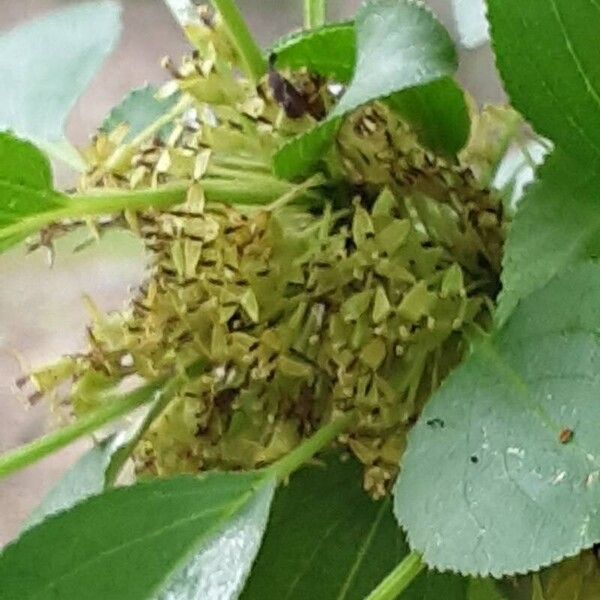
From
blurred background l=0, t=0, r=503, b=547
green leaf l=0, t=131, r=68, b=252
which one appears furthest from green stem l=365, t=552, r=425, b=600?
blurred background l=0, t=0, r=503, b=547

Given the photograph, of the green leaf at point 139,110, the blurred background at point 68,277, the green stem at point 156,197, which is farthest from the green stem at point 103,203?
the blurred background at point 68,277

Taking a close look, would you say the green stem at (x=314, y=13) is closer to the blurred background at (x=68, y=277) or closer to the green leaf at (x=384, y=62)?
the green leaf at (x=384, y=62)

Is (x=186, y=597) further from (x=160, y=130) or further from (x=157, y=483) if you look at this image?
(x=160, y=130)

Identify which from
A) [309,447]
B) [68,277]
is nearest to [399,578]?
[309,447]

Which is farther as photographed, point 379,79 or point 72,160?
point 72,160

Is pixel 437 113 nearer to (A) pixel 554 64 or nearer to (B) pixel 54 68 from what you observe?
(A) pixel 554 64

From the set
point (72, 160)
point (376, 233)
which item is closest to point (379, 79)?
point (376, 233)
